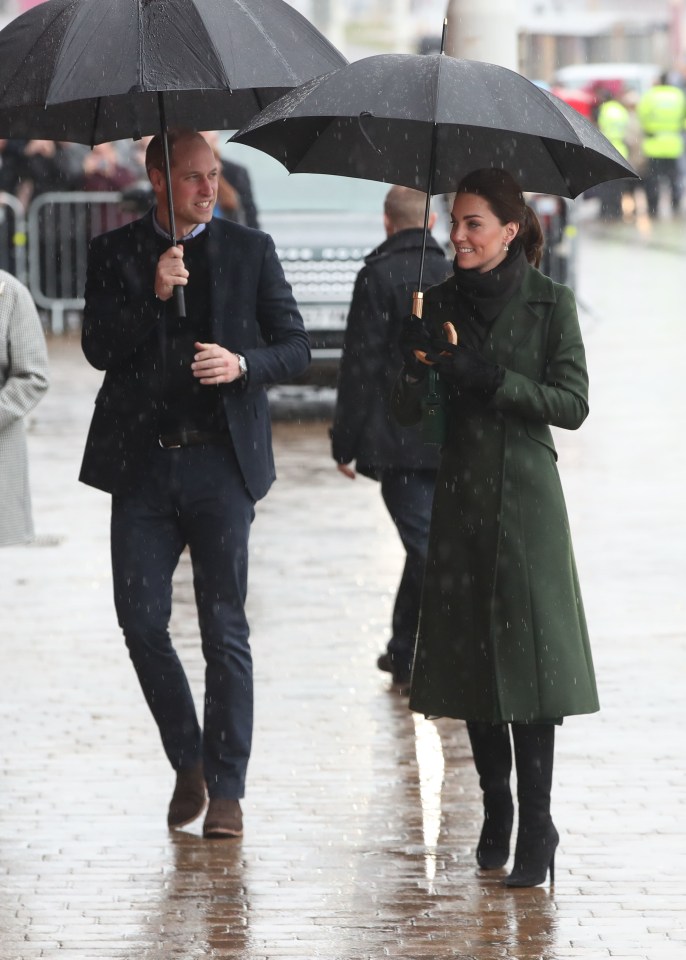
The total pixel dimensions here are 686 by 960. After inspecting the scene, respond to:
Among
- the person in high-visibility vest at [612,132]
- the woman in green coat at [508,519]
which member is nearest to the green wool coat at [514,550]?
the woman in green coat at [508,519]

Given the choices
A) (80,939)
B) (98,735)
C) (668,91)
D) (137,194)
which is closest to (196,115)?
(98,735)

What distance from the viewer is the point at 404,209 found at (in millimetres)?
7469

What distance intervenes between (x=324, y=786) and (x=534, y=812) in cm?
110

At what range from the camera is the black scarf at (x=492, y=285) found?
519 cm

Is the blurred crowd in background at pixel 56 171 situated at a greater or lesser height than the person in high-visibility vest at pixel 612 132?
greater

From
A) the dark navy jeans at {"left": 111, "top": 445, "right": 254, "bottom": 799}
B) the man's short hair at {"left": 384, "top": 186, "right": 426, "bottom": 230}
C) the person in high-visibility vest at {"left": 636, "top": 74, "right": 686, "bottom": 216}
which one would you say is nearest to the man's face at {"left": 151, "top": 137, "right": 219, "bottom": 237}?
the dark navy jeans at {"left": 111, "top": 445, "right": 254, "bottom": 799}

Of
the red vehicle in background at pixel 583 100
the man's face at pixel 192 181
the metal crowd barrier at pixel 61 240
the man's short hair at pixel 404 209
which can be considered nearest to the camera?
the man's face at pixel 192 181

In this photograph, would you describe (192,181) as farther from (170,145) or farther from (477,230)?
(477,230)

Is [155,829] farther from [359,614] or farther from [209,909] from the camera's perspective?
[359,614]

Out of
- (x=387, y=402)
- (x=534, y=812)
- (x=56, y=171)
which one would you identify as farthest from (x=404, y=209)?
(x=56, y=171)

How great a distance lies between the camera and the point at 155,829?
18.9 feet

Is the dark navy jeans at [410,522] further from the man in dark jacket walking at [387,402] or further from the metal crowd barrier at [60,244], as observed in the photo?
the metal crowd barrier at [60,244]

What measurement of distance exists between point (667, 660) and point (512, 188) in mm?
3081

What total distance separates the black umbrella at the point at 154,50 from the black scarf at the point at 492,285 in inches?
30.7
